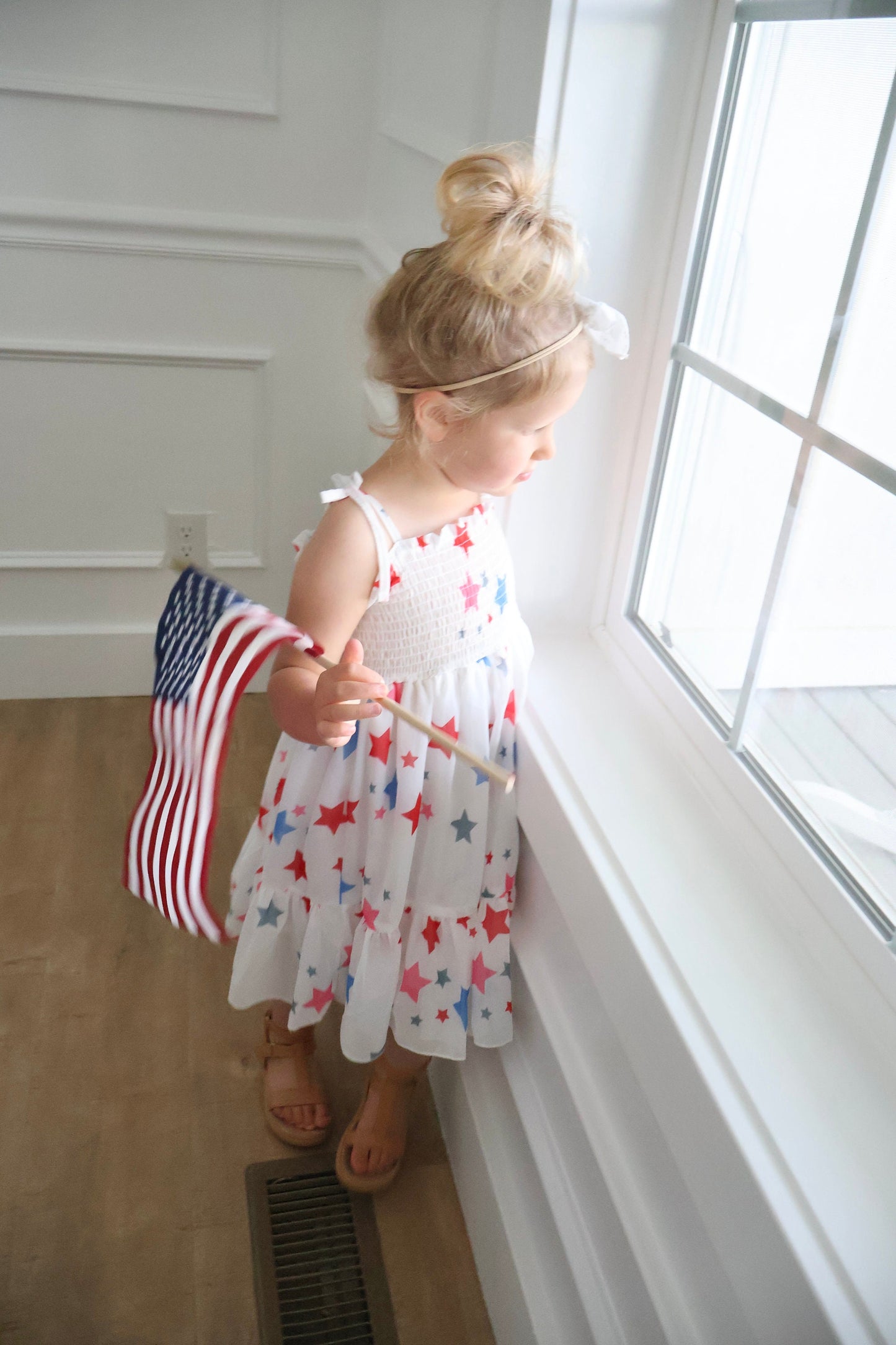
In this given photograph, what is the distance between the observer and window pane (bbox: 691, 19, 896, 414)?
850 mm

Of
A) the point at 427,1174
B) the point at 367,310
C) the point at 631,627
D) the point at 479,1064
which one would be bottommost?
the point at 427,1174

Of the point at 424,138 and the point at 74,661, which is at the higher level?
the point at 424,138

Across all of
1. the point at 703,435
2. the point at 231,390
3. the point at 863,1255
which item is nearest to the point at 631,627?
the point at 703,435

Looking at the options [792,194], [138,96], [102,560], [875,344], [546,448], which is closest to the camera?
[875,344]

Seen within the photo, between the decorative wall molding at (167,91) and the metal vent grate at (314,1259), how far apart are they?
64.6 inches

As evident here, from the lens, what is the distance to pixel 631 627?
1289 millimetres

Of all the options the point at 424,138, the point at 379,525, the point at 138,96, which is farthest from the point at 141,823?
the point at 138,96

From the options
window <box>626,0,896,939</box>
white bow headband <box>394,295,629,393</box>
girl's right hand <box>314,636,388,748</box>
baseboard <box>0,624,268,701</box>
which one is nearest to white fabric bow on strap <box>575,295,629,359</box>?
white bow headband <box>394,295,629,393</box>

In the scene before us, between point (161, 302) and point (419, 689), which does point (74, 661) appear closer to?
point (161, 302)

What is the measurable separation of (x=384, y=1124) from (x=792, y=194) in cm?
116

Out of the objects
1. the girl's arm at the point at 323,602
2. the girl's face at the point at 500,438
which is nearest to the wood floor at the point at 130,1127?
the girl's arm at the point at 323,602

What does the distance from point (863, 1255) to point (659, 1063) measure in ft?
0.70

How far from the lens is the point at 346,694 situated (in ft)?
2.89

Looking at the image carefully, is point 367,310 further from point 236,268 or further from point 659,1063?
point 236,268
